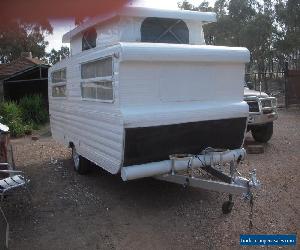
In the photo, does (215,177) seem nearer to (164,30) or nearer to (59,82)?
(164,30)

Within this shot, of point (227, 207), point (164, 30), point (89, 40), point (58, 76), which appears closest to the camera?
point (227, 207)

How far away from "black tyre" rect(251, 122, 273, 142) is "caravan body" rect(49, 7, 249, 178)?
417 centimetres

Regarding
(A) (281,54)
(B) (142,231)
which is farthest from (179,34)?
(A) (281,54)

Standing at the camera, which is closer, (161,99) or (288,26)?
(161,99)

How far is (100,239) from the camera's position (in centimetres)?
429

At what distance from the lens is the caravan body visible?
4.84 meters

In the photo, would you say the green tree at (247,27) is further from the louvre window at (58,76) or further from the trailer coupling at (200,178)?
the trailer coupling at (200,178)

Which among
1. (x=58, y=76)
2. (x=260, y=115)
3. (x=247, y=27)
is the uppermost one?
(x=247, y=27)

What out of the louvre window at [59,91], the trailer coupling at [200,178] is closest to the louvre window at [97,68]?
the trailer coupling at [200,178]

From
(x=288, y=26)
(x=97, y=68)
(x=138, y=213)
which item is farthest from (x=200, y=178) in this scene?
(x=288, y=26)

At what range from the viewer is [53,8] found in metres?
0.98

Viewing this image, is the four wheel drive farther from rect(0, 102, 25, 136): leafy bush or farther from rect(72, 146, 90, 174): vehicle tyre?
rect(0, 102, 25, 136): leafy bush

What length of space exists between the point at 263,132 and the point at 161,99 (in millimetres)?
5485

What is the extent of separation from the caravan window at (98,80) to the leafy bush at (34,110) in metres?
10.2
